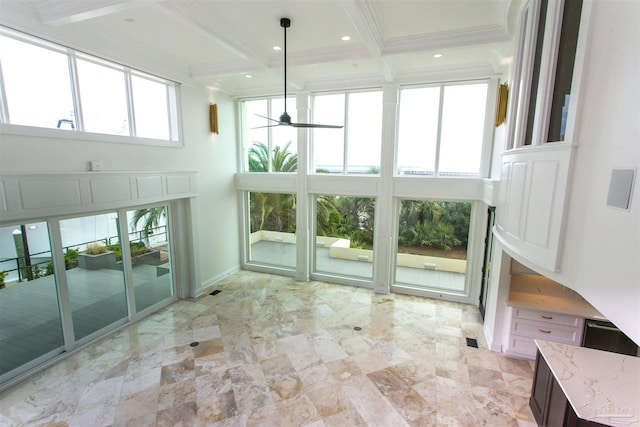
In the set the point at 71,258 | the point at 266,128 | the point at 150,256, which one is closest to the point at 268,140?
the point at 266,128

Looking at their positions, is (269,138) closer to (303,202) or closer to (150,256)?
(303,202)

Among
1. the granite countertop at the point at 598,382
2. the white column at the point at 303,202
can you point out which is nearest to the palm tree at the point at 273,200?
the white column at the point at 303,202

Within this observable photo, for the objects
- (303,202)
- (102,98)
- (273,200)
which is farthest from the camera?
(273,200)

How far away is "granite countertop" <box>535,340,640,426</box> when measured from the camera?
2.29 metres

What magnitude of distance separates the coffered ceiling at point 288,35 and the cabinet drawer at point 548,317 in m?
3.62

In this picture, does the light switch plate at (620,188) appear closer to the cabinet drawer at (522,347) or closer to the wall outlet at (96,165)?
the cabinet drawer at (522,347)

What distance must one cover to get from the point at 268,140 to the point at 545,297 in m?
6.01

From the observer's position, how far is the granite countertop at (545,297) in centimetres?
387

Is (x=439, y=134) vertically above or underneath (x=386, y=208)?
above

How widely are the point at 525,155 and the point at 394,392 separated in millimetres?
2953

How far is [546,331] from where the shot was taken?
13.0 ft

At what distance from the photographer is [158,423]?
3064mm

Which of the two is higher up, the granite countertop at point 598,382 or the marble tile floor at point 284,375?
the granite countertop at point 598,382

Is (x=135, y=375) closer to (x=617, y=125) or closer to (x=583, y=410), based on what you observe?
(x=583, y=410)
